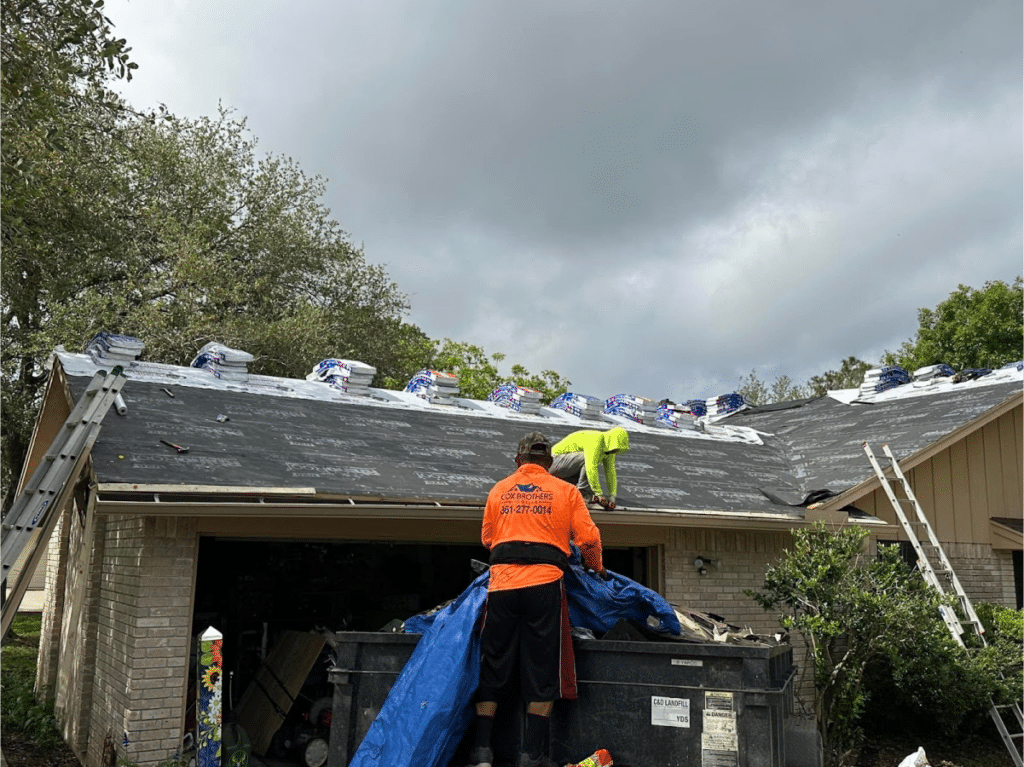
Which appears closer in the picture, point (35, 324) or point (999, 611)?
point (999, 611)

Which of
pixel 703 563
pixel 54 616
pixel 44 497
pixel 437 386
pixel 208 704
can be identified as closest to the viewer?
pixel 44 497

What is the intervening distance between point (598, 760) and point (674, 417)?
11.4m

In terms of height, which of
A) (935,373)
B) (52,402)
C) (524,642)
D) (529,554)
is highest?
(935,373)

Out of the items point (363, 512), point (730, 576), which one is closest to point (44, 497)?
point (363, 512)

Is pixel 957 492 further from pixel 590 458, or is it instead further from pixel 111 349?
pixel 111 349

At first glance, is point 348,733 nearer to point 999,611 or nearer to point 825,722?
point 825,722

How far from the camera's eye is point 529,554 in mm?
4461

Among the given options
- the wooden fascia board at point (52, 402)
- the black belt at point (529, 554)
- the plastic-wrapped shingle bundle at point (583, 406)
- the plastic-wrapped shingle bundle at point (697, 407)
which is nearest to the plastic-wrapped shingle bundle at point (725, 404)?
the plastic-wrapped shingle bundle at point (697, 407)

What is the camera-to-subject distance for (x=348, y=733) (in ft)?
14.4

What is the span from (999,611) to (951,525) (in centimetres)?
150

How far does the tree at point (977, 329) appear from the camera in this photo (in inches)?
1150

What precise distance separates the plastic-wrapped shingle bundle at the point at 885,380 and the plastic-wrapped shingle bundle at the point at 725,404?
3009 millimetres

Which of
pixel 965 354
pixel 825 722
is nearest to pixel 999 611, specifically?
pixel 825 722

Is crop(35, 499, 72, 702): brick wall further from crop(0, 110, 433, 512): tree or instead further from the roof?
crop(0, 110, 433, 512): tree
